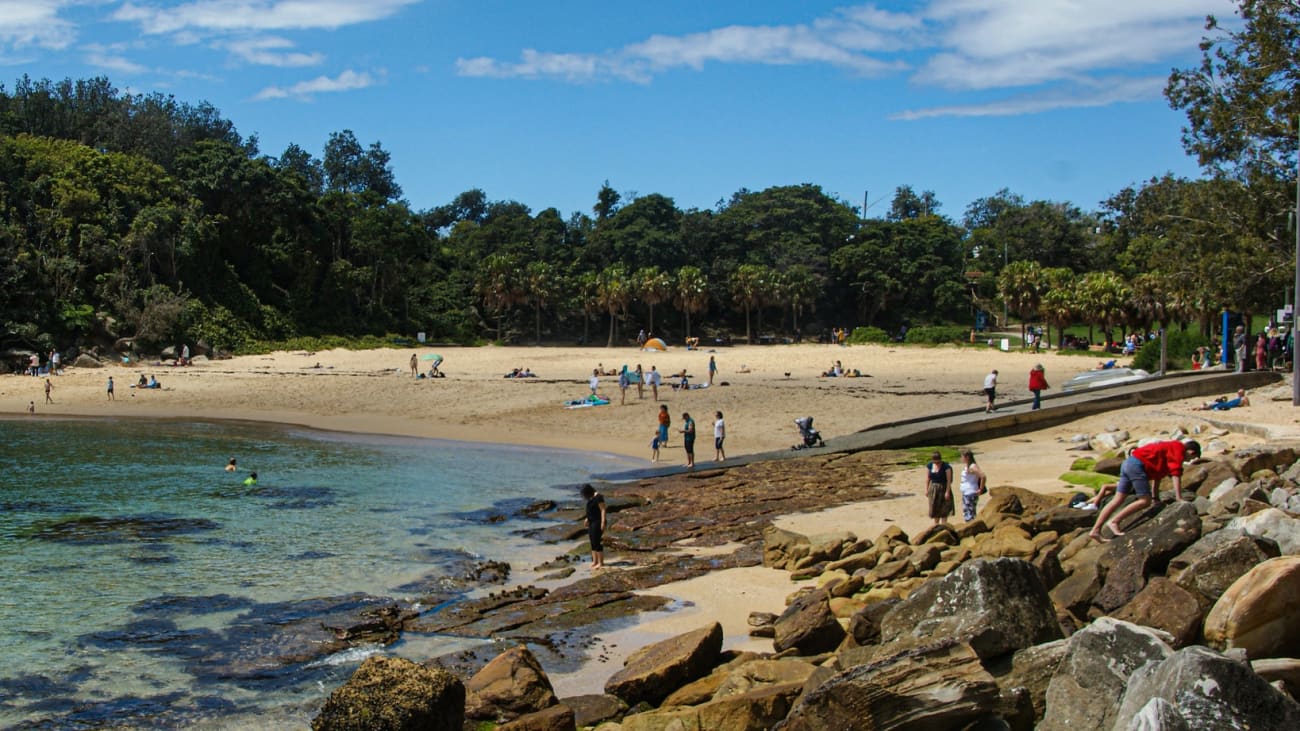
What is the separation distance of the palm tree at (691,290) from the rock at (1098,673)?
68.2 metres

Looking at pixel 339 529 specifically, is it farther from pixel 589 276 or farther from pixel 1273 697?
pixel 589 276

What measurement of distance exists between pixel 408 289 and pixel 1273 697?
235ft

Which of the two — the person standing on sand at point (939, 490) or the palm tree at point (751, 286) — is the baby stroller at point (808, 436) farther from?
the palm tree at point (751, 286)

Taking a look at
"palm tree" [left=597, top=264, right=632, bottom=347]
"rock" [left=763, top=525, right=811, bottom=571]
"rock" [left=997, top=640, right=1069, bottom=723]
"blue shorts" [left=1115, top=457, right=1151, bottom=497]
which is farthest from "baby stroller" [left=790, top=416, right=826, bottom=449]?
"palm tree" [left=597, top=264, right=632, bottom=347]

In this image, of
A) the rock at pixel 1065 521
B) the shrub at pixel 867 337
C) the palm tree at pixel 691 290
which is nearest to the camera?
the rock at pixel 1065 521

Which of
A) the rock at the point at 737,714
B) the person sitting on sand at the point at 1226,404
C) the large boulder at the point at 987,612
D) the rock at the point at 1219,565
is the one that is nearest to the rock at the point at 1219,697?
the large boulder at the point at 987,612

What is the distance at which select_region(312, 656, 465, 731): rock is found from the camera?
628cm

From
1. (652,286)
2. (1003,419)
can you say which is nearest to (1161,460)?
(1003,419)

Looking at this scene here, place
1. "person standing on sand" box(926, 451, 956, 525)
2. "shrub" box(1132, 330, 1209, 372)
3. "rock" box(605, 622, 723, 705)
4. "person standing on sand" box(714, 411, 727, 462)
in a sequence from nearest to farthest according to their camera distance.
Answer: "rock" box(605, 622, 723, 705)
"person standing on sand" box(926, 451, 956, 525)
"person standing on sand" box(714, 411, 727, 462)
"shrub" box(1132, 330, 1209, 372)

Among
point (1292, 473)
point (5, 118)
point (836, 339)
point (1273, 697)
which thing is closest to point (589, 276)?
point (836, 339)

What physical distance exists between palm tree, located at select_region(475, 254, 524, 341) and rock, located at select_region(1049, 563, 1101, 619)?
2550 inches

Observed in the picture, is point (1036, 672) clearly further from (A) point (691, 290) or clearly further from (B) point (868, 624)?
(A) point (691, 290)

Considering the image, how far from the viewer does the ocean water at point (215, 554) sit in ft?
34.9

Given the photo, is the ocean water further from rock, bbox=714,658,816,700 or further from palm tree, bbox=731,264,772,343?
palm tree, bbox=731,264,772,343
